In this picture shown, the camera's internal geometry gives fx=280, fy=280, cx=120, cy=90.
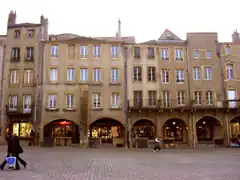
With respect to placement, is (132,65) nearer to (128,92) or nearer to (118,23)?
(128,92)

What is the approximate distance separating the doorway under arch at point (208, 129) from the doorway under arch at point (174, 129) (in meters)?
2.02

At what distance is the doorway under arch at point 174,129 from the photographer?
109 feet

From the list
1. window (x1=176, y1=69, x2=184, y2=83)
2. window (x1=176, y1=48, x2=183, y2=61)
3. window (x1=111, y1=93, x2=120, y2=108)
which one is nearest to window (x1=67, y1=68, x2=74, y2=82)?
window (x1=111, y1=93, x2=120, y2=108)

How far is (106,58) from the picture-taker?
108 feet

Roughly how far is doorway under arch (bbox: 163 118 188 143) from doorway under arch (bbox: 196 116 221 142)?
2.02 m

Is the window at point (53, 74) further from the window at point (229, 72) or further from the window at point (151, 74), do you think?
the window at point (229, 72)

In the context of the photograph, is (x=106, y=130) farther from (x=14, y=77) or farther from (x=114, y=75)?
(x=14, y=77)

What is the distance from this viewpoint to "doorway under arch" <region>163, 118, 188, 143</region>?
33219 millimetres

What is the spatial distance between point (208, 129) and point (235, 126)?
127 inches

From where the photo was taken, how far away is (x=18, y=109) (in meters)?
32.0

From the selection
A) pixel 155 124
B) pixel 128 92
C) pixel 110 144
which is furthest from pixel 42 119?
pixel 155 124

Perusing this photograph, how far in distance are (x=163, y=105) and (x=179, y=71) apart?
4698 mm

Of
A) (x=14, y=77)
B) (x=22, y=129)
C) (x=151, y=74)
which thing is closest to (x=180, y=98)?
(x=151, y=74)

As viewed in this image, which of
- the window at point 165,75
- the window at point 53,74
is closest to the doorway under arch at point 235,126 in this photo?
the window at point 165,75
